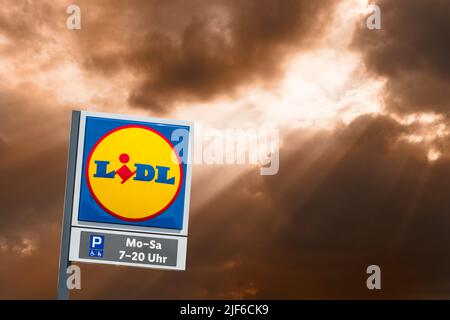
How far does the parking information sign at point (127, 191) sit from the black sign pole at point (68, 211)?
17 millimetres

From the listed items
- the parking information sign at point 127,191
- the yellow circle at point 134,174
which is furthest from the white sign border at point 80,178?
the yellow circle at point 134,174

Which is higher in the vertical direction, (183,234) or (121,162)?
(121,162)

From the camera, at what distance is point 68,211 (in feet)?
35.1

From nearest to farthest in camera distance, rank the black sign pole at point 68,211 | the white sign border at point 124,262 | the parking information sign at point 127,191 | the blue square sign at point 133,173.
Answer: the black sign pole at point 68,211
the white sign border at point 124,262
the parking information sign at point 127,191
the blue square sign at point 133,173

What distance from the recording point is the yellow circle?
35.5ft

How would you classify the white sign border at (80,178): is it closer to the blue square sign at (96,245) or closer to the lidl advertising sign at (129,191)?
the lidl advertising sign at (129,191)

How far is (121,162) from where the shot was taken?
10.9 metres

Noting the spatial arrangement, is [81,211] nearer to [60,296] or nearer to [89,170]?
[89,170]

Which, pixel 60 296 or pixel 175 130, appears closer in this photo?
pixel 60 296

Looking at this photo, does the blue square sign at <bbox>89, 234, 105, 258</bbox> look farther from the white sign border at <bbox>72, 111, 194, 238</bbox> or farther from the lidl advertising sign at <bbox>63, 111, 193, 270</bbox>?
the white sign border at <bbox>72, 111, 194, 238</bbox>

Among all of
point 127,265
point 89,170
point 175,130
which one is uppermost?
point 175,130

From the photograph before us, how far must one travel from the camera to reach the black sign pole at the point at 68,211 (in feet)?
33.7
